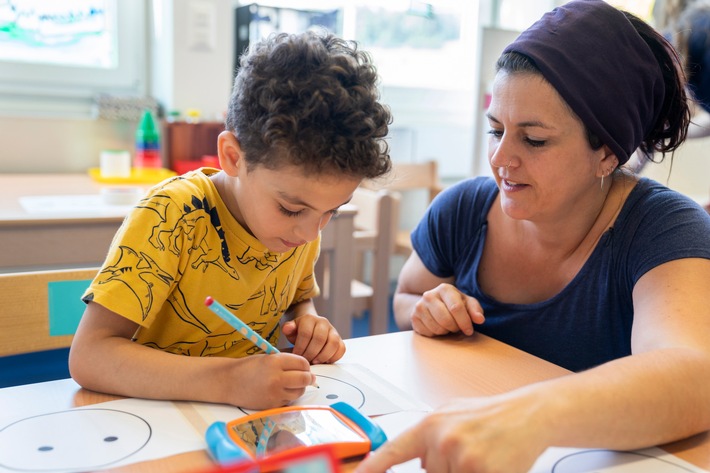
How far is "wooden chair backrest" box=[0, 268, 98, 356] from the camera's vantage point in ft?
3.14

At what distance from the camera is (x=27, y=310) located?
971 millimetres

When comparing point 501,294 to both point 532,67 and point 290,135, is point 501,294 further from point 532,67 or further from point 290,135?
point 290,135

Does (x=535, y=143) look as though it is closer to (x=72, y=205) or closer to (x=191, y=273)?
(x=191, y=273)

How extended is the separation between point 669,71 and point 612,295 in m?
0.36

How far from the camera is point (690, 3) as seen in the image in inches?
99.8

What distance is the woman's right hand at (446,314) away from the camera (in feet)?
3.47

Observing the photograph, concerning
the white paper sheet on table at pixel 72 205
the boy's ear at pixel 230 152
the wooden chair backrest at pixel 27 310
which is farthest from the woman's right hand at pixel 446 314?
the white paper sheet on table at pixel 72 205

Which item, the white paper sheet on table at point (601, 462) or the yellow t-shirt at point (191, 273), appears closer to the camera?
the white paper sheet on table at point (601, 462)

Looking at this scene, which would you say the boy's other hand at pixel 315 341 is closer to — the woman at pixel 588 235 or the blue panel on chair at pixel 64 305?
the woman at pixel 588 235

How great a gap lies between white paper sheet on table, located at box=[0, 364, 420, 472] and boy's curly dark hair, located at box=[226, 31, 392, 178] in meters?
0.29

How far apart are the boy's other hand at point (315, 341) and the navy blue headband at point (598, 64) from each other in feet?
1.57

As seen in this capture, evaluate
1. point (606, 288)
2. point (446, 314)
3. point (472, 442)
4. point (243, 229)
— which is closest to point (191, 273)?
point (243, 229)

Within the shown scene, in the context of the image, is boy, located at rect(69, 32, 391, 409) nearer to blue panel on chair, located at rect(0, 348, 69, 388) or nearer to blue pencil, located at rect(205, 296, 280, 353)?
blue pencil, located at rect(205, 296, 280, 353)

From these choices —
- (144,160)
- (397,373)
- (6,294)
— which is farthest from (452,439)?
(144,160)
